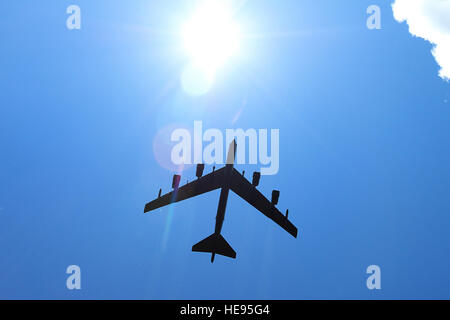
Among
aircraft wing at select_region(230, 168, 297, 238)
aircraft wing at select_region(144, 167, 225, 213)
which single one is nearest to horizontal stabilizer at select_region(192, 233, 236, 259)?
aircraft wing at select_region(144, 167, 225, 213)

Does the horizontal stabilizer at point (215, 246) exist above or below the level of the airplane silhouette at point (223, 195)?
below

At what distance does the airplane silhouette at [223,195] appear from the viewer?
25.4 meters

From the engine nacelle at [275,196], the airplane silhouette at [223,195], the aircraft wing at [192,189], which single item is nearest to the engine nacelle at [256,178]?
the airplane silhouette at [223,195]

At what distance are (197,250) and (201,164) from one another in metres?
7.36

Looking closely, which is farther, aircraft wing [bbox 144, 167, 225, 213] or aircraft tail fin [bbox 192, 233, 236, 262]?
aircraft wing [bbox 144, 167, 225, 213]

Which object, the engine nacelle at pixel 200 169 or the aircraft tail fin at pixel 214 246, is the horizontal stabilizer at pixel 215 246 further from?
the engine nacelle at pixel 200 169

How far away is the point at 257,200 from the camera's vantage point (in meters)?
28.4

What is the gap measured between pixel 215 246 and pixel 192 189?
5.61m

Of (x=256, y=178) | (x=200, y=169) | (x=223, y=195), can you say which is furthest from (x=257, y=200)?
(x=200, y=169)

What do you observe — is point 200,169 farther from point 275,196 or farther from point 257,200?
point 275,196

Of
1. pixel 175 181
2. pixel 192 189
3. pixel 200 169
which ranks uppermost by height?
pixel 200 169

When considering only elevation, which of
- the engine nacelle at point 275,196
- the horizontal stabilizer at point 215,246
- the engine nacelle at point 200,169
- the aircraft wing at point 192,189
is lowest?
the horizontal stabilizer at point 215,246

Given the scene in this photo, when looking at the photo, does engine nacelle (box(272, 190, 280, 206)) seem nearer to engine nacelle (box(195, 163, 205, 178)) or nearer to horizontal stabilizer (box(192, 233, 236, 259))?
horizontal stabilizer (box(192, 233, 236, 259))

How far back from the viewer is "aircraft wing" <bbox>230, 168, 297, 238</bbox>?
2709cm
